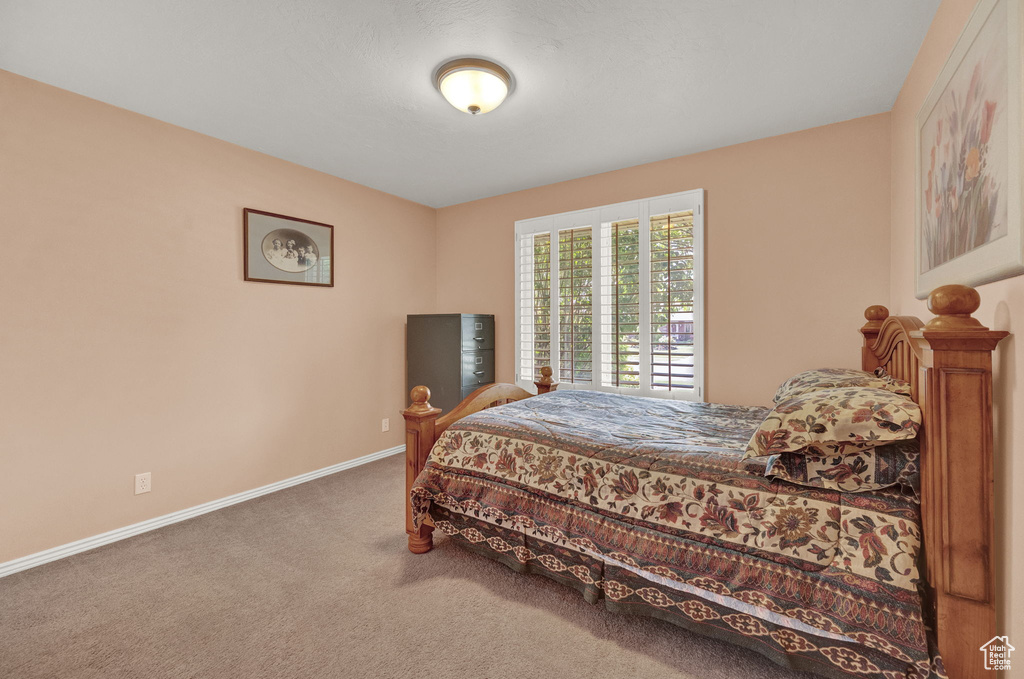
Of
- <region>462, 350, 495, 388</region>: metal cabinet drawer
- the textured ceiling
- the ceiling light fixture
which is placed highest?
the textured ceiling

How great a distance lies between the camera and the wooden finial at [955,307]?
43.4 inches

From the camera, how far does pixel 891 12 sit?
1785 millimetres

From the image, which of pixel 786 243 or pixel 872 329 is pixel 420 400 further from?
pixel 786 243

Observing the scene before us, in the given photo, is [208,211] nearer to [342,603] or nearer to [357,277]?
[357,277]

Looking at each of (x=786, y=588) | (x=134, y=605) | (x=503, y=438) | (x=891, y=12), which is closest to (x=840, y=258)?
(x=891, y=12)

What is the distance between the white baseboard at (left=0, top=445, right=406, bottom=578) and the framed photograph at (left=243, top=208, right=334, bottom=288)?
1595 mm

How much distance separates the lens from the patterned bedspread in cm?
123

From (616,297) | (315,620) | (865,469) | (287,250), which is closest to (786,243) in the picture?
(616,297)

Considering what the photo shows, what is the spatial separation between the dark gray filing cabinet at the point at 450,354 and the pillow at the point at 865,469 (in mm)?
2920

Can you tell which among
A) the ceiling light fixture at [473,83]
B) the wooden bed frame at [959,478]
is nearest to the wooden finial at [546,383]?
the ceiling light fixture at [473,83]

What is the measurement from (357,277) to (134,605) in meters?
2.70
